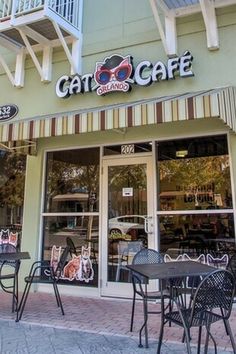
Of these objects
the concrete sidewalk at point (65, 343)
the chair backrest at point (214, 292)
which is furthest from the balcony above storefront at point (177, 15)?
the concrete sidewalk at point (65, 343)

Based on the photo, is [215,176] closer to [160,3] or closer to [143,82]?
[143,82]

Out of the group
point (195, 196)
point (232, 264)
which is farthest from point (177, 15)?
point (232, 264)

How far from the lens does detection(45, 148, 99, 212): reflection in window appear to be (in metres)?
6.96

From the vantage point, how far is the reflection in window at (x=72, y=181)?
696 centimetres

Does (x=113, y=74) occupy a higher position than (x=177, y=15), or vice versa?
(x=177, y=15)

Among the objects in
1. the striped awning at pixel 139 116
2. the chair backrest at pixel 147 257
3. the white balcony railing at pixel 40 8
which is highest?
the white balcony railing at pixel 40 8

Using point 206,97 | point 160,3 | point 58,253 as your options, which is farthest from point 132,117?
point 58,253

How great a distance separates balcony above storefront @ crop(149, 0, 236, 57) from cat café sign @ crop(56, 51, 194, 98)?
28 centimetres

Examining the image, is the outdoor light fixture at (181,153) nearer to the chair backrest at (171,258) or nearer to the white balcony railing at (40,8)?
the chair backrest at (171,258)

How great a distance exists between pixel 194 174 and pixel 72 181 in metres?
2.46

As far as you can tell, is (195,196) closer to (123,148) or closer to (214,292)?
(123,148)

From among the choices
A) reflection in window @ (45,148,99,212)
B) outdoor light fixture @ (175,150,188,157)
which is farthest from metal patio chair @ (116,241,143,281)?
outdoor light fixture @ (175,150,188,157)

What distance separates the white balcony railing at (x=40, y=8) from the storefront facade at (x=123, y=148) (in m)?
0.27

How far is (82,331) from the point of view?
4590 mm
